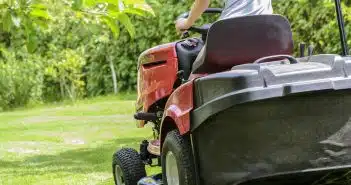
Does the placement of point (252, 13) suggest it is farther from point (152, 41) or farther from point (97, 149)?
point (152, 41)

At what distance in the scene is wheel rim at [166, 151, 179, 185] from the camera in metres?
3.82

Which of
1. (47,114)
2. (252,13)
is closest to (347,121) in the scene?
(252,13)

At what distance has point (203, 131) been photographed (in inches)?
134

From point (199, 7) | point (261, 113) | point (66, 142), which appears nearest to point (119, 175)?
point (199, 7)

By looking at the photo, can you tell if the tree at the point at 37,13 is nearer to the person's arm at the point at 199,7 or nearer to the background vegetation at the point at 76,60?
the person's arm at the point at 199,7

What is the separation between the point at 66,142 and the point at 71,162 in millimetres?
2054

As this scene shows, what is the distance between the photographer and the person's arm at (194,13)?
3773mm

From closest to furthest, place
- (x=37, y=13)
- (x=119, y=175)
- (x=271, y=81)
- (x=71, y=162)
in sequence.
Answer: (x=271, y=81)
(x=37, y=13)
(x=119, y=175)
(x=71, y=162)

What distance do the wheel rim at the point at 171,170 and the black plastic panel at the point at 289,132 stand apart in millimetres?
588

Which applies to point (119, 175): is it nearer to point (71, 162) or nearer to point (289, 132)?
point (289, 132)

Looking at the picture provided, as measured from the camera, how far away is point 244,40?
351cm

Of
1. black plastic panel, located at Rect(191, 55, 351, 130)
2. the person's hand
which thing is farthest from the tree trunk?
black plastic panel, located at Rect(191, 55, 351, 130)

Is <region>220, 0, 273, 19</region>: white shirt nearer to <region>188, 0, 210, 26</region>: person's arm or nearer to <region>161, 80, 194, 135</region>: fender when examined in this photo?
<region>188, 0, 210, 26</region>: person's arm

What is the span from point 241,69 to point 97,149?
5.98m
